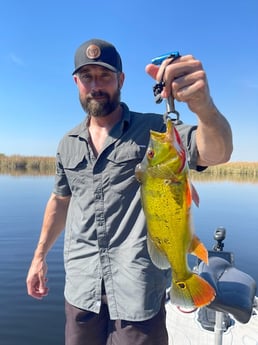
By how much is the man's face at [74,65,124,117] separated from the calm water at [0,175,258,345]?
13.6ft

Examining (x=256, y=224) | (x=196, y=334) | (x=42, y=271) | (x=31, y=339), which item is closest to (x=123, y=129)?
(x=42, y=271)

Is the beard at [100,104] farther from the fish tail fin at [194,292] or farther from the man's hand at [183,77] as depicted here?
the fish tail fin at [194,292]

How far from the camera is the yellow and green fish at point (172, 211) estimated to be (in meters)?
1.57

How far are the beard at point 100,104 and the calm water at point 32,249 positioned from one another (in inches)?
162

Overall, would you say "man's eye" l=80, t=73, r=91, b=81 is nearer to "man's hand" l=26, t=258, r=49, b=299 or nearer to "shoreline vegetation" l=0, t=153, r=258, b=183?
"man's hand" l=26, t=258, r=49, b=299

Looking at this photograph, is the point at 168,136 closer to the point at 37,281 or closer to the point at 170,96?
the point at 170,96

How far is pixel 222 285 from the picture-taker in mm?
2615

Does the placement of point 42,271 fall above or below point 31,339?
above

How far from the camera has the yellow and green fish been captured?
1.57 metres

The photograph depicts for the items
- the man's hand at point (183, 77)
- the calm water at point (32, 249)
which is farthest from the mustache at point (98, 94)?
the calm water at point (32, 249)

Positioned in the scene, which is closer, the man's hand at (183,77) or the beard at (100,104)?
the man's hand at (183,77)

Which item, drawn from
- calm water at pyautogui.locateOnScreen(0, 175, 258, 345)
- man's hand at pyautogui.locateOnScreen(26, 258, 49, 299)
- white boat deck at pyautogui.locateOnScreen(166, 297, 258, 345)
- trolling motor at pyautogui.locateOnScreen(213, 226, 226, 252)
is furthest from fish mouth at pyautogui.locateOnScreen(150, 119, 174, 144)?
calm water at pyautogui.locateOnScreen(0, 175, 258, 345)

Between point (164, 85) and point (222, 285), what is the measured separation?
161cm

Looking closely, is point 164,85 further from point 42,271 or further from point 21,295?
point 21,295
